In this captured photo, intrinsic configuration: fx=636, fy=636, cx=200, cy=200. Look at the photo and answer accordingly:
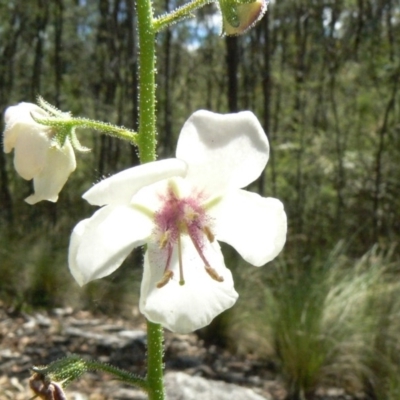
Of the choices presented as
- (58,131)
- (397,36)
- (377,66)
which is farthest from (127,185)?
(397,36)

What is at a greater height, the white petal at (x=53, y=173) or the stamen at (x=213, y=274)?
the white petal at (x=53, y=173)

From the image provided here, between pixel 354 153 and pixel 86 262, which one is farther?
pixel 354 153

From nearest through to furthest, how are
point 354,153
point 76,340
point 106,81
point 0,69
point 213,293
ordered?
point 213,293, point 76,340, point 354,153, point 0,69, point 106,81

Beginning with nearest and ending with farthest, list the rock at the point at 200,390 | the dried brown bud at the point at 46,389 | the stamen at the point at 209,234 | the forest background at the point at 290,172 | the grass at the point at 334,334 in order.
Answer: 1. the dried brown bud at the point at 46,389
2. the stamen at the point at 209,234
3. the rock at the point at 200,390
4. the grass at the point at 334,334
5. the forest background at the point at 290,172

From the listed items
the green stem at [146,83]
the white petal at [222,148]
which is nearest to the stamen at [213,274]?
the white petal at [222,148]

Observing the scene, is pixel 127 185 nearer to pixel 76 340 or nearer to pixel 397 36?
pixel 76 340

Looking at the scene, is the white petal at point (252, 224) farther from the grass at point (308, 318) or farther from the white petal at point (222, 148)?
the grass at point (308, 318)

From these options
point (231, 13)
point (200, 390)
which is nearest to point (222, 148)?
point (231, 13)
